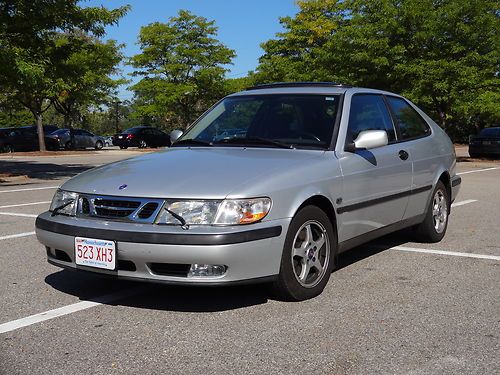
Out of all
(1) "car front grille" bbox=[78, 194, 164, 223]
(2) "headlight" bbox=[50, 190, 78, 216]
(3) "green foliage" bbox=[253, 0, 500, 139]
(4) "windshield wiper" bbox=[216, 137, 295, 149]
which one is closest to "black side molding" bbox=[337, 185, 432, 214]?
(4) "windshield wiper" bbox=[216, 137, 295, 149]

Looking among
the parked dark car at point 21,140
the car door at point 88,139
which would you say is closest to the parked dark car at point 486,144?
the parked dark car at point 21,140

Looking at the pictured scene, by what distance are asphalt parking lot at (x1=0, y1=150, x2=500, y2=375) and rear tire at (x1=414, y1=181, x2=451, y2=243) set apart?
488mm

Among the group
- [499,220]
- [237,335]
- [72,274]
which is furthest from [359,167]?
[499,220]

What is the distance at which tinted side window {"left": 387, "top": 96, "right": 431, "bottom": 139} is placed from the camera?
581 cm

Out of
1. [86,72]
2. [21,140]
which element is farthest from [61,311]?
[21,140]

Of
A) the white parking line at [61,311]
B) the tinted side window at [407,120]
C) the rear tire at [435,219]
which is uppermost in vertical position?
the tinted side window at [407,120]

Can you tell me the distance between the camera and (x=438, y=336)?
3562mm

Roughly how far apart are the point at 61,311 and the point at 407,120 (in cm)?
380

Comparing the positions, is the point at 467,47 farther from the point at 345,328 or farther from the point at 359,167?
the point at 345,328

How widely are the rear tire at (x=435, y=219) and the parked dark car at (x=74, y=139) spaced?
29248 millimetres

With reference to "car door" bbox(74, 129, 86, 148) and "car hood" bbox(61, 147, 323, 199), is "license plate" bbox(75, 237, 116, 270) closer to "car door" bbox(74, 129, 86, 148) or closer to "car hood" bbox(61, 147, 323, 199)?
"car hood" bbox(61, 147, 323, 199)

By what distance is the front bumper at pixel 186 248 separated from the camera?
365 centimetres

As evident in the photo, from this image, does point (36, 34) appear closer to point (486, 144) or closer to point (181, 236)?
point (181, 236)

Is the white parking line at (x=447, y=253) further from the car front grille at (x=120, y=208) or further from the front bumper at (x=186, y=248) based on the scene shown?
A: the car front grille at (x=120, y=208)
